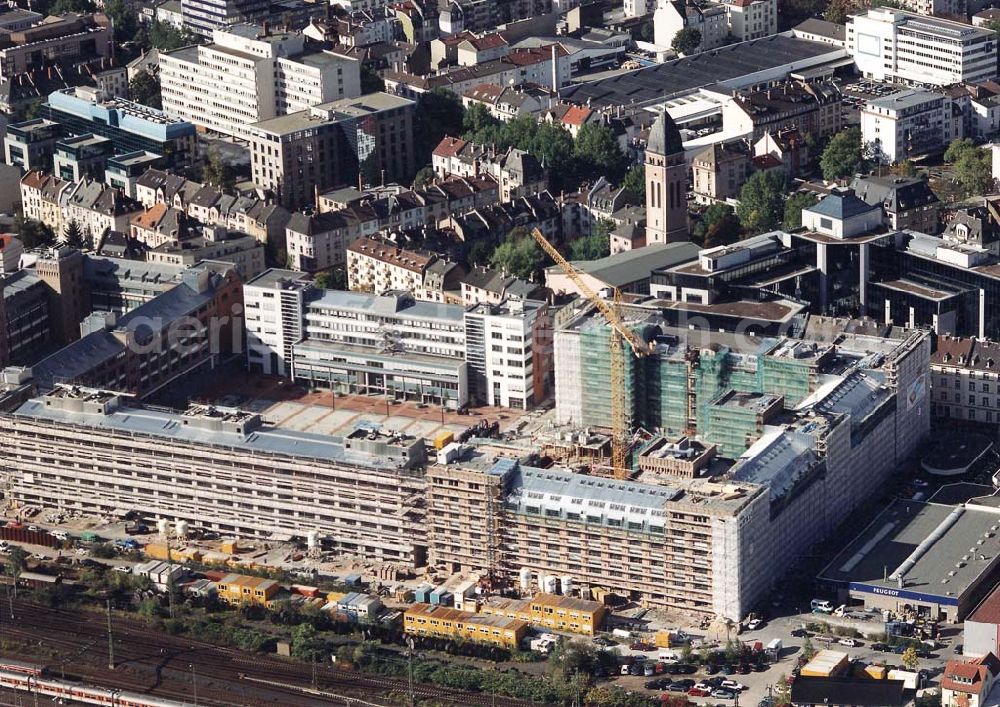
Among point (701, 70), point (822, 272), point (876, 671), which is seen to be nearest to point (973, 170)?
point (822, 272)

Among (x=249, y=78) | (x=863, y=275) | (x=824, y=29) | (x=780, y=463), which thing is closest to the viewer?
(x=780, y=463)

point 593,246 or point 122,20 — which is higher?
point 122,20

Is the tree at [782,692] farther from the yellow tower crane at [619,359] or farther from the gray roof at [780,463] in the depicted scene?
the yellow tower crane at [619,359]

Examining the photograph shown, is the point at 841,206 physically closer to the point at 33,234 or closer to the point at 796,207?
the point at 796,207

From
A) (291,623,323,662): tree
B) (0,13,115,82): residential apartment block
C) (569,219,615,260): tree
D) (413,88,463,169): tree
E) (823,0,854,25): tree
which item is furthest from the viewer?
(823,0,854,25): tree

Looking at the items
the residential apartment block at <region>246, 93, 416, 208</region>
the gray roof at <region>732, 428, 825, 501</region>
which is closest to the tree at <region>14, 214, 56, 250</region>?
the residential apartment block at <region>246, 93, 416, 208</region>

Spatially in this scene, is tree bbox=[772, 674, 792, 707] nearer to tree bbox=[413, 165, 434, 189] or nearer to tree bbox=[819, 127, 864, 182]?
tree bbox=[819, 127, 864, 182]

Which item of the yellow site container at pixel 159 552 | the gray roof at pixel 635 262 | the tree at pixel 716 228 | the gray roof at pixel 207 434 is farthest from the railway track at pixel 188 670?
the tree at pixel 716 228
